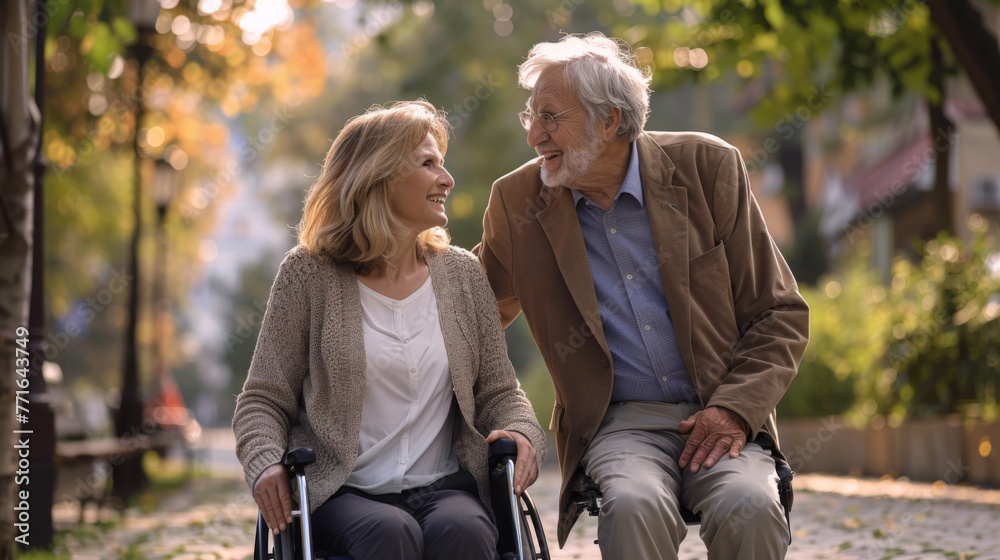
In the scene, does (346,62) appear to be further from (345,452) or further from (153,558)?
(345,452)

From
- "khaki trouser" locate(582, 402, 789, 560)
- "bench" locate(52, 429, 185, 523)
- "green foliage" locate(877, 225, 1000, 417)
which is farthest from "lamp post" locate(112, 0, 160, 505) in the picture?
"khaki trouser" locate(582, 402, 789, 560)

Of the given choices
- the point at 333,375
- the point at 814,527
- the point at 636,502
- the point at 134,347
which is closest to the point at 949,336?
the point at 814,527

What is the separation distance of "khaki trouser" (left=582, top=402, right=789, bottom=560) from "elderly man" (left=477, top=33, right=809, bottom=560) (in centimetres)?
1

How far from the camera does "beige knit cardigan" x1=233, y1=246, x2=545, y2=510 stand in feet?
11.3

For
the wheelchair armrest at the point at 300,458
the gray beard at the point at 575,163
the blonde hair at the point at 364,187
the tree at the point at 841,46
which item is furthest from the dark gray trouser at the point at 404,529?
the tree at the point at 841,46

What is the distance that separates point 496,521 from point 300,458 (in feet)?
2.34

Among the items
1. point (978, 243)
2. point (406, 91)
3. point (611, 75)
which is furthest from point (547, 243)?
point (406, 91)

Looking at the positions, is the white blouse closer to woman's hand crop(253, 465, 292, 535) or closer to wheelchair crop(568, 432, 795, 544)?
woman's hand crop(253, 465, 292, 535)

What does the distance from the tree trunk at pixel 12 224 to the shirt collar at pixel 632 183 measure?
306 centimetres

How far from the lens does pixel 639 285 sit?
3820mm

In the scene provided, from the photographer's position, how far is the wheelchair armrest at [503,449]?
3408 millimetres

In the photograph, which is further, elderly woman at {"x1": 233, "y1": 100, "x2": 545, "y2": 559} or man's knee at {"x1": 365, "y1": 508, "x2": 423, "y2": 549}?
elderly woman at {"x1": 233, "y1": 100, "x2": 545, "y2": 559}

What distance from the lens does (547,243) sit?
12.9 ft

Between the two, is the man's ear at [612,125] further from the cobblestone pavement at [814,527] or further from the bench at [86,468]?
the bench at [86,468]
